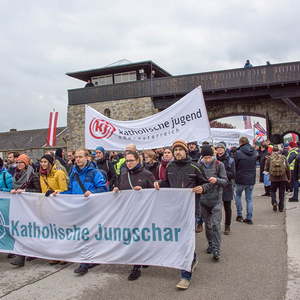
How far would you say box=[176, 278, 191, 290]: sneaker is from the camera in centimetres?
391

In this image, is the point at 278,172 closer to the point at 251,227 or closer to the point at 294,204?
the point at 294,204

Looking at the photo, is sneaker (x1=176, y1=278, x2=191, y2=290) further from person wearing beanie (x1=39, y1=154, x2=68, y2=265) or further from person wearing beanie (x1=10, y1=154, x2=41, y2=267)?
person wearing beanie (x1=10, y1=154, x2=41, y2=267)

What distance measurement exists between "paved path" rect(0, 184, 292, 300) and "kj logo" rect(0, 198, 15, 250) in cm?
28

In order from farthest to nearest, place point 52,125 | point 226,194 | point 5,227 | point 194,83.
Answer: point 194,83
point 52,125
point 226,194
point 5,227

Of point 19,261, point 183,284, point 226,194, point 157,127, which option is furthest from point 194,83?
point 183,284

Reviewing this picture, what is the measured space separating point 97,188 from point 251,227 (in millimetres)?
3482

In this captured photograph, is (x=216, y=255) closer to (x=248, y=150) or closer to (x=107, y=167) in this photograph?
(x=248, y=150)

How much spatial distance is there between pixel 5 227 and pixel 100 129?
4.48m

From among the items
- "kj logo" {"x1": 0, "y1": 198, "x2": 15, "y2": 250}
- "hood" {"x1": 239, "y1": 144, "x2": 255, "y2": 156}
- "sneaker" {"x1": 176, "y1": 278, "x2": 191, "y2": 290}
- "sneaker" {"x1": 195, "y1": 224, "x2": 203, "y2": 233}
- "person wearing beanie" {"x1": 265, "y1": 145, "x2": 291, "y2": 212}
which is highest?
"hood" {"x1": 239, "y1": 144, "x2": 255, "y2": 156}

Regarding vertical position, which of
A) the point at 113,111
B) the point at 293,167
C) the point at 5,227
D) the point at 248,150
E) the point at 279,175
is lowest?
the point at 5,227

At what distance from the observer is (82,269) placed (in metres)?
4.65

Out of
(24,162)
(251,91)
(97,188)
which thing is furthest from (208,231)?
(251,91)

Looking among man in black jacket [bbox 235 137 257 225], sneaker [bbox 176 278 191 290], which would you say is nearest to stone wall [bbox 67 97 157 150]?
man in black jacket [bbox 235 137 257 225]

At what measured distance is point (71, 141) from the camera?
29.0 m
